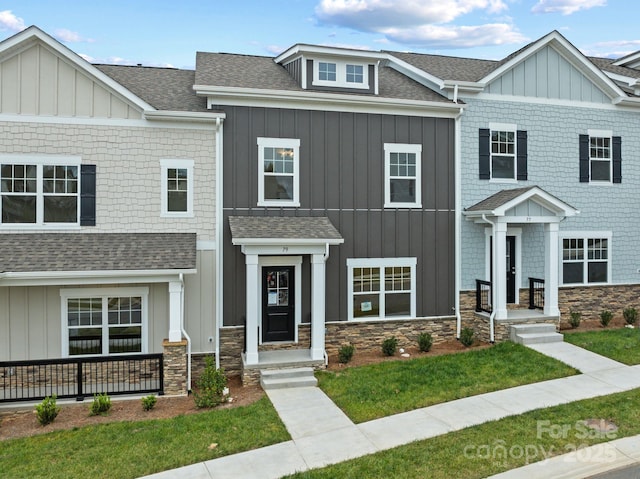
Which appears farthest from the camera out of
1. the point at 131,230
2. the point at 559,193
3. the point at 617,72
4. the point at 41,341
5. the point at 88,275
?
the point at 617,72

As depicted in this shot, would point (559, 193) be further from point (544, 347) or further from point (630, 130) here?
point (544, 347)

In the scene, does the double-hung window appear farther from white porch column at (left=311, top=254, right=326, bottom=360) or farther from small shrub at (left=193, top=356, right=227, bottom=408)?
small shrub at (left=193, top=356, right=227, bottom=408)

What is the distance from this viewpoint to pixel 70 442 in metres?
8.37

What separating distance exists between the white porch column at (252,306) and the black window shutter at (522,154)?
866 centimetres

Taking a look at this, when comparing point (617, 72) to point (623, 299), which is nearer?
point (623, 299)

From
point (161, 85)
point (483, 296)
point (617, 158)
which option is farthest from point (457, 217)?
point (161, 85)

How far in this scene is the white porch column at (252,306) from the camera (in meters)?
11.9

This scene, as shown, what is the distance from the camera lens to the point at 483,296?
1491 cm

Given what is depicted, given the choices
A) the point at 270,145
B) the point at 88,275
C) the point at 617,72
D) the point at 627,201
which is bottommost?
the point at 88,275

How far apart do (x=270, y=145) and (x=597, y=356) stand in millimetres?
9755

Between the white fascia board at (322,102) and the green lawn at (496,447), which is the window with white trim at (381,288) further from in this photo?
the green lawn at (496,447)

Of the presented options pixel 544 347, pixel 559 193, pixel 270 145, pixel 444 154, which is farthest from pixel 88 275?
pixel 559 193

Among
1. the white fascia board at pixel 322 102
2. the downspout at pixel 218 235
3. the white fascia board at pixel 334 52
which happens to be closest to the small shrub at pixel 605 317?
the white fascia board at pixel 322 102

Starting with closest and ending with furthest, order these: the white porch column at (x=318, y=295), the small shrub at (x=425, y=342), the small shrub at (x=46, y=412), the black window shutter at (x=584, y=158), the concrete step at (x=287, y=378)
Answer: the small shrub at (x=46, y=412)
the concrete step at (x=287, y=378)
the white porch column at (x=318, y=295)
the small shrub at (x=425, y=342)
the black window shutter at (x=584, y=158)
